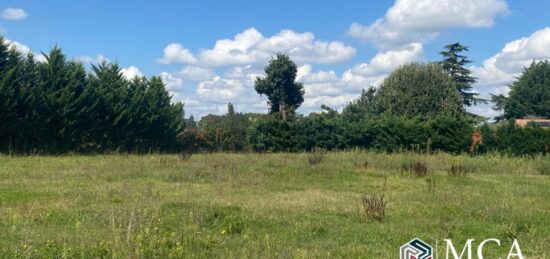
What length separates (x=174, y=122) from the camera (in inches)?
1187

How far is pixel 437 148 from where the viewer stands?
26281mm

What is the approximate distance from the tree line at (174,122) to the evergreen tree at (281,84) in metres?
0.08

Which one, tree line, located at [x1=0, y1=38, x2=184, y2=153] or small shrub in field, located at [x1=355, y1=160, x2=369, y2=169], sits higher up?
tree line, located at [x1=0, y1=38, x2=184, y2=153]

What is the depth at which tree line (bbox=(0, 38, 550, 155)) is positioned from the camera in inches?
909

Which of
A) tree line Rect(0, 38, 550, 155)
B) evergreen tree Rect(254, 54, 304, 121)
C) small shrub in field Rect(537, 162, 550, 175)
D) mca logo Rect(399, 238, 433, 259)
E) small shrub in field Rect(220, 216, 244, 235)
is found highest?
evergreen tree Rect(254, 54, 304, 121)

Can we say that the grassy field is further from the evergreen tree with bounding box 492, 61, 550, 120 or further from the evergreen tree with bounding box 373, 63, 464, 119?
the evergreen tree with bounding box 492, 61, 550, 120

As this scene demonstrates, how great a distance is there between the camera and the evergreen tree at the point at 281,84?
3884 cm

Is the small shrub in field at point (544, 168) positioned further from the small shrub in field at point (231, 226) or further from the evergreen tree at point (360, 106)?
the evergreen tree at point (360, 106)

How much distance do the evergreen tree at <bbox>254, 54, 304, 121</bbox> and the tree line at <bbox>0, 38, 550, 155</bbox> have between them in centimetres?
8

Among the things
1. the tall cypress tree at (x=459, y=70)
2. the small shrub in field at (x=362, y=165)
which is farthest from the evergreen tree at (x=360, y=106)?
the small shrub in field at (x=362, y=165)

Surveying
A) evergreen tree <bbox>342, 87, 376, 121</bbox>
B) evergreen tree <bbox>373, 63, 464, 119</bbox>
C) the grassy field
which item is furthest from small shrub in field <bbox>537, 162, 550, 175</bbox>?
evergreen tree <bbox>342, 87, 376, 121</bbox>

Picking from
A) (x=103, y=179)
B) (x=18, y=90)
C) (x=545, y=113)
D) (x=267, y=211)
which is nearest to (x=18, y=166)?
(x=103, y=179)

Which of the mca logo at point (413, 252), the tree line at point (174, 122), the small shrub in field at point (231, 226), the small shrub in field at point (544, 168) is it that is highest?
the tree line at point (174, 122)

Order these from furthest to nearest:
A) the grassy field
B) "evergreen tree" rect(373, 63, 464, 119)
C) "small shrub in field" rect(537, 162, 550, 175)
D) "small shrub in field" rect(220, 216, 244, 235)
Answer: "evergreen tree" rect(373, 63, 464, 119)
"small shrub in field" rect(537, 162, 550, 175)
"small shrub in field" rect(220, 216, 244, 235)
the grassy field
